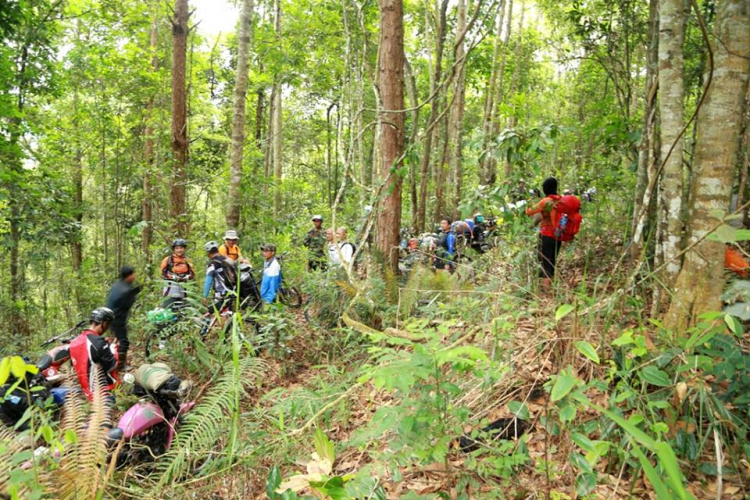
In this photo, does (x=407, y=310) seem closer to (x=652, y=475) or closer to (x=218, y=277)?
(x=218, y=277)

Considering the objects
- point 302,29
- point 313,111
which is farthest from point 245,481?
point 313,111

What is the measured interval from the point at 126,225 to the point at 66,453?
14.5 metres

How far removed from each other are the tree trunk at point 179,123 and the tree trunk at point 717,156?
8.84 meters

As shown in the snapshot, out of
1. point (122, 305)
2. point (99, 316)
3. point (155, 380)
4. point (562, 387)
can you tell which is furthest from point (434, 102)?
point (562, 387)

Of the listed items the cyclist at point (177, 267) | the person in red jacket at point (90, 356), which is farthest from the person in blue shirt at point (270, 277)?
the person in red jacket at point (90, 356)

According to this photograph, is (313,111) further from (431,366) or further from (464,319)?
(431,366)

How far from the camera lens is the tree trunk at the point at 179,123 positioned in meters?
9.42

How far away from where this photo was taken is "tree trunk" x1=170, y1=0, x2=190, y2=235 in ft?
30.9

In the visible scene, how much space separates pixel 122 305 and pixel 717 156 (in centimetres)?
709

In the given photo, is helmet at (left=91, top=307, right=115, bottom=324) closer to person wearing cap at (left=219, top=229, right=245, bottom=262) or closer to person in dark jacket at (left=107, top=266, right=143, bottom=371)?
person in dark jacket at (left=107, top=266, right=143, bottom=371)

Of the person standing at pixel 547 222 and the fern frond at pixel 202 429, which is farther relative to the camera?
the person standing at pixel 547 222

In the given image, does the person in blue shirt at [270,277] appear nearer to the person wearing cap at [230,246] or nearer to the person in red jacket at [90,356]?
the person wearing cap at [230,246]

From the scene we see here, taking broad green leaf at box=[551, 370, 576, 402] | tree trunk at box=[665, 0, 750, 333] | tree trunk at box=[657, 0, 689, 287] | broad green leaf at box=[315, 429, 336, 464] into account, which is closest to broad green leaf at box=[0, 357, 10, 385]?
broad green leaf at box=[315, 429, 336, 464]

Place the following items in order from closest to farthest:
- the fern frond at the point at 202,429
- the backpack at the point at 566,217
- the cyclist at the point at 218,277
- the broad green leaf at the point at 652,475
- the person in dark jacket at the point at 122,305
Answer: the broad green leaf at the point at 652,475
the fern frond at the point at 202,429
the backpack at the point at 566,217
the person in dark jacket at the point at 122,305
the cyclist at the point at 218,277
